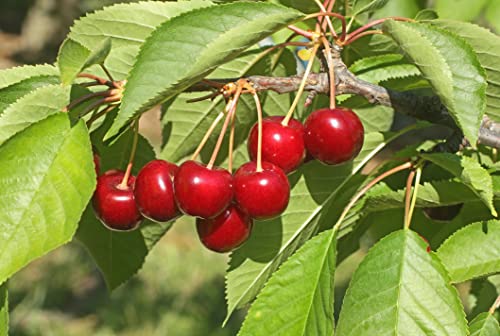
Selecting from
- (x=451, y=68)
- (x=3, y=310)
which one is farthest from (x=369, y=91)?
(x=3, y=310)

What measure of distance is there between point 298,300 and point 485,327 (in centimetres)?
29

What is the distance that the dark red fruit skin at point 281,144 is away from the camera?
3.60 feet

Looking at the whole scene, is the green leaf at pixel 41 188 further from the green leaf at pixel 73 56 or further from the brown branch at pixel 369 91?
the brown branch at pixel 369 91

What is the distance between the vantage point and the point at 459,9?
1629 millimetres

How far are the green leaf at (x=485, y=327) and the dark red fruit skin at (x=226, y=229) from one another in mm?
369

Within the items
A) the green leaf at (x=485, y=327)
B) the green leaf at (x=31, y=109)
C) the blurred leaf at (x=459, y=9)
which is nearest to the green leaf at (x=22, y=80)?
the green leaf at (x=31, y=109)

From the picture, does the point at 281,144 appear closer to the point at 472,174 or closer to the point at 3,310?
the point at 472,174

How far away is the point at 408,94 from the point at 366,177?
0.63 ft

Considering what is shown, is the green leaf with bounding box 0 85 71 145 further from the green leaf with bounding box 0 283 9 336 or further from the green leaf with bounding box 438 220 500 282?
the green leaf with bounding box 438 220 500 282

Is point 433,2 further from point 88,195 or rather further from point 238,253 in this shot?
point 88,195

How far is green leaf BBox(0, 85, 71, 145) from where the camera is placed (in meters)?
1.06

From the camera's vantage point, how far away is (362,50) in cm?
135

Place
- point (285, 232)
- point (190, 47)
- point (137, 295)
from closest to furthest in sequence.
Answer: point (190, 47) < point (285, 232) < point (137, 295)

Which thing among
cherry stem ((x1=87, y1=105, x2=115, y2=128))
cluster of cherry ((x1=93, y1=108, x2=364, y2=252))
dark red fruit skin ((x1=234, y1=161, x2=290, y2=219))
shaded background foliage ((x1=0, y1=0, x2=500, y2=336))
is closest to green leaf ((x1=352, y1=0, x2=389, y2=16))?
cluster of cherry ((x1=93, y1=108, x2=364, y2=252))
